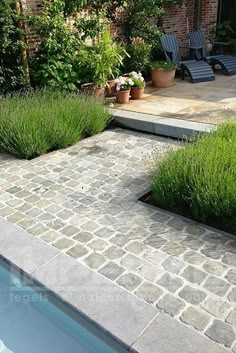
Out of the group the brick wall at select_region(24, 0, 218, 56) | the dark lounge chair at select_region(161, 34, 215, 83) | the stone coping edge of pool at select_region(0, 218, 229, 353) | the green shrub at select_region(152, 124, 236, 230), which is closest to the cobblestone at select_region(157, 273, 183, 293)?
the stone coping edge of pool at select_region(0, 218, 229, 353)

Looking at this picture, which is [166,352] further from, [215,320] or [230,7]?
[230,7]

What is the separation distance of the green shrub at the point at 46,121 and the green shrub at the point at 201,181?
70.1 inches

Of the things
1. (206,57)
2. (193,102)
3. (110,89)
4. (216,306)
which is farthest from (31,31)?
(216,306)


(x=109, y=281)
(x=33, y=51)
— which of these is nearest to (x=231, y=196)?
(x=109, y=281)

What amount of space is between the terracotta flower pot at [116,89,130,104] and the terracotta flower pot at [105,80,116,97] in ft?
1.09

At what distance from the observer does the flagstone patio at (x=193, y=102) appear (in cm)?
593

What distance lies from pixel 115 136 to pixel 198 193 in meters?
2.66

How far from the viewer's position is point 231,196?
3193 millimetres

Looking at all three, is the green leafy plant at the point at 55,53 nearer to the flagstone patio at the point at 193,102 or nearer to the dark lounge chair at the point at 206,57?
the flagstone patio at the point at 193,102

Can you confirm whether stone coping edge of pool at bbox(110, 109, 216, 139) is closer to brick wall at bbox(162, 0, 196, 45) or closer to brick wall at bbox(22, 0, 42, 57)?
brick wall at bbox(22, 0, 42, 57)

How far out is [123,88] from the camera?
689 centimetres

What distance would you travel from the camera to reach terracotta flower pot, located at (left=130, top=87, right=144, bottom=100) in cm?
705

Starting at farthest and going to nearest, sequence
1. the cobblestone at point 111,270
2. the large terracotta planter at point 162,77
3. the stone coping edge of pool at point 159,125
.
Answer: the large terracotta planter at point 162,77 → the stone coping edge of pool at point 159,125 → the cobblestone at point 111,270

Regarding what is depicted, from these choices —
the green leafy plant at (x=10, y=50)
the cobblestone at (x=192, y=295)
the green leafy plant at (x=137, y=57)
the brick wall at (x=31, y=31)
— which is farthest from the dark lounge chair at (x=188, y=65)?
the cobblestone at (x=192, y=295)
